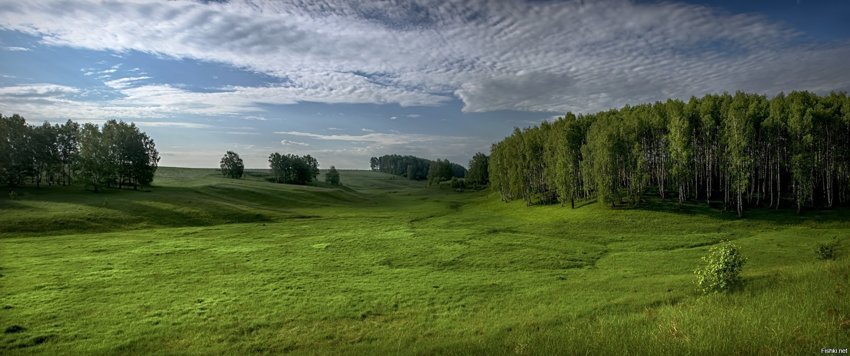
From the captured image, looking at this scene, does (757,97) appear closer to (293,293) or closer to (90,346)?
(293,293)

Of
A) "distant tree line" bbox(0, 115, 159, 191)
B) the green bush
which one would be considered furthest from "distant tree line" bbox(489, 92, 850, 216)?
"distant tree line" bbox(0, 115, 159, 191)

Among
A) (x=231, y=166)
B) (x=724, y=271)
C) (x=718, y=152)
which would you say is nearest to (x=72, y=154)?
(x=231, y=166)

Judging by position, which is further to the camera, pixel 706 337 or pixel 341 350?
pixel 341 350

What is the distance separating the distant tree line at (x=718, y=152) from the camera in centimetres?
6750

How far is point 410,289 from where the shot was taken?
29250 mm

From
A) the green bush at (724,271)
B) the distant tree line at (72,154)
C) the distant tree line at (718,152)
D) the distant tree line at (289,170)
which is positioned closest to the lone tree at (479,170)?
the distant tree line at (289,170)

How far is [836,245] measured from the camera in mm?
39469

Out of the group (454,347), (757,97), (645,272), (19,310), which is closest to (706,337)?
(454,347)

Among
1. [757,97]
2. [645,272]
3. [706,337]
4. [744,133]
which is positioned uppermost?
[757,97]

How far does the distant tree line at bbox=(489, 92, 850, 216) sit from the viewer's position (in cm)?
6750

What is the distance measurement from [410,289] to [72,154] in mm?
108830

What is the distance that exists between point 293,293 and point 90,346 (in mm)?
11342

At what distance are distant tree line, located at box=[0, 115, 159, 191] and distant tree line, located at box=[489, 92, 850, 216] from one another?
344ft

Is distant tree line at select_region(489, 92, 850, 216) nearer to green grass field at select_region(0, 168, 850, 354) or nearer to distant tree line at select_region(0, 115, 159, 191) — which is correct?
green grass field at select_region(0, 168, 850, 354)
